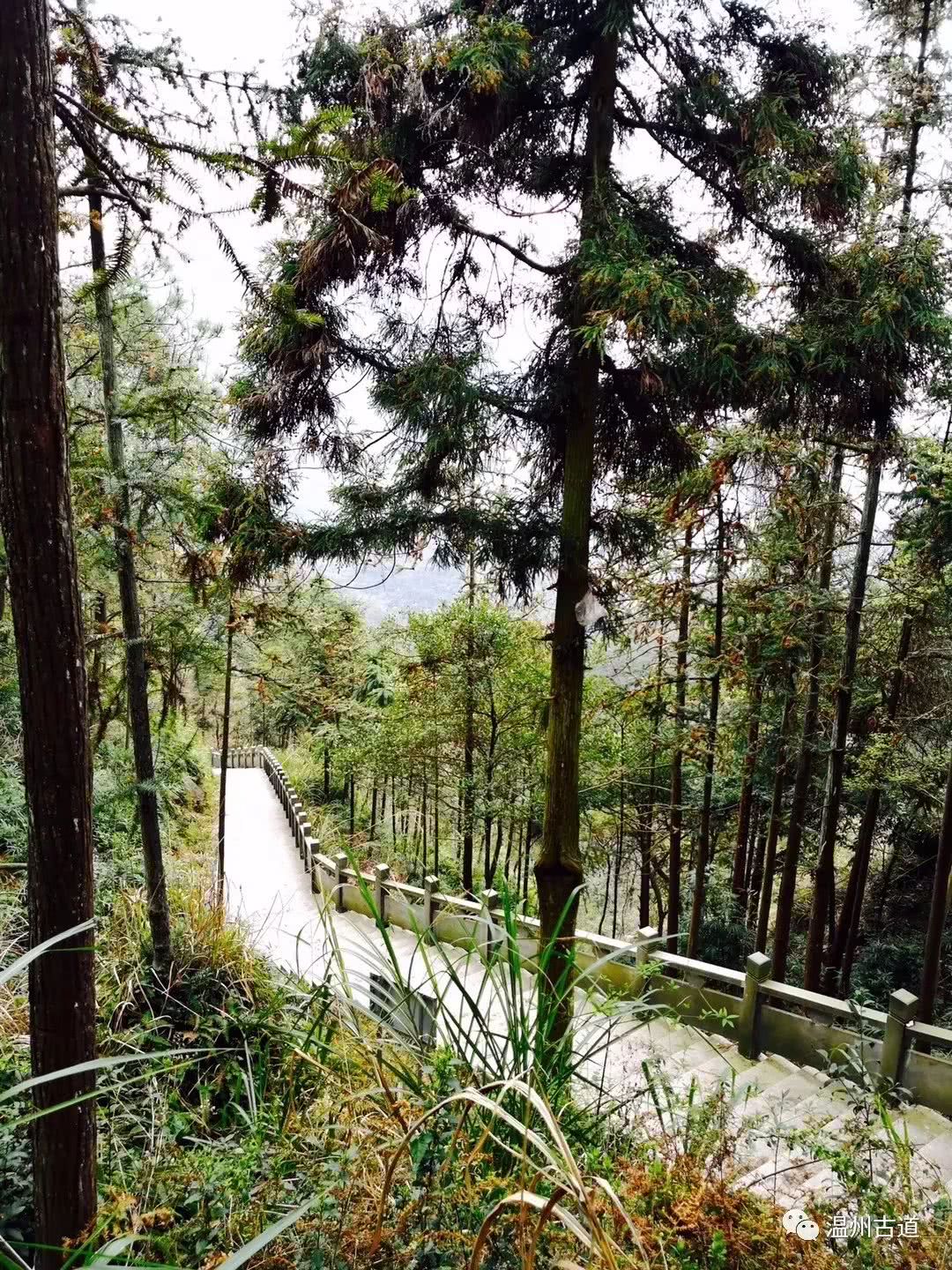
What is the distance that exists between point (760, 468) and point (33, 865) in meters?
4.92

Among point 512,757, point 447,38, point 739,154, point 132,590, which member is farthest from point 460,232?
point 512,757

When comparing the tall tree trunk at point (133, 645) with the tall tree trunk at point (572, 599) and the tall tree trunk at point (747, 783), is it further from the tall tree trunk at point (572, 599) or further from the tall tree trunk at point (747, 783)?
the tall tree trunk at point (747, 783)

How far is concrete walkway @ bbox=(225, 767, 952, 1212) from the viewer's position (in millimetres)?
1971

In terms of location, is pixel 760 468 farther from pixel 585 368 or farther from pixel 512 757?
pixel 512 757

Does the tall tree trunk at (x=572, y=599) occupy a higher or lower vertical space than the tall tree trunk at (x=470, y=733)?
higher

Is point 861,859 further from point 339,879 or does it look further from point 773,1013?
point 339,879

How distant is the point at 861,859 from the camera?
1019 centimetres

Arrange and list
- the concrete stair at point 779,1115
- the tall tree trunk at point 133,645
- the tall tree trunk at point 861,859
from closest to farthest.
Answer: the concrete stair at point 779,1115
the tall tree trunk at point 133,645
the tall tree trunk at point 861,859

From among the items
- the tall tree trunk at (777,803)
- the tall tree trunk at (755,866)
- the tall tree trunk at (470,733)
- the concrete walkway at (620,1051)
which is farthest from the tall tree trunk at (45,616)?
the tall tree trunk at (755,866)

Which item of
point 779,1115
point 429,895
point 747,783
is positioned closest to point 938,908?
point 747,783

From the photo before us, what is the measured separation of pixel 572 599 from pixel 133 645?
134 inches

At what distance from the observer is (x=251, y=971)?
507 cm

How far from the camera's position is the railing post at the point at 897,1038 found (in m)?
5.19

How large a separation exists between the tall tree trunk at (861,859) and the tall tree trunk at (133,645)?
7948 millimetres
